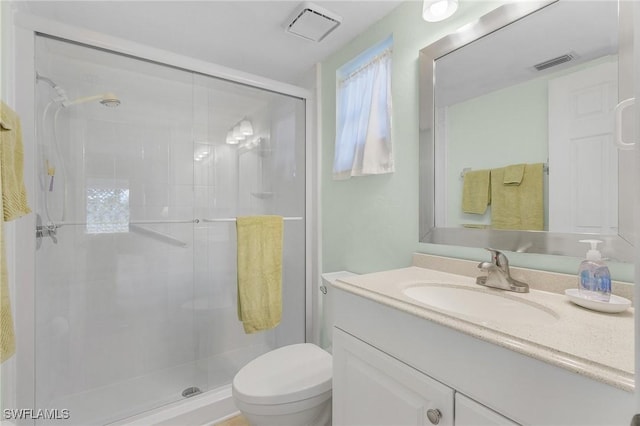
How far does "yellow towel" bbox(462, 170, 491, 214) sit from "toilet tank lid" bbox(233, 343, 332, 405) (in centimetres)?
95

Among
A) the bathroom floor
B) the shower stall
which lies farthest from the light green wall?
the bathroom floor

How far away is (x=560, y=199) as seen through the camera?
2.98 feet

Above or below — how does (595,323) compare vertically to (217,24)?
below

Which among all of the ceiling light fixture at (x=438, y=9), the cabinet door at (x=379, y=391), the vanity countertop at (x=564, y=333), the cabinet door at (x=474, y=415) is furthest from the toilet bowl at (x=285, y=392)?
the ceiling light fixture at (x=438, y=9)

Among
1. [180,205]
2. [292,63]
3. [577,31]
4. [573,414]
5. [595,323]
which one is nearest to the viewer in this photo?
[573,414]

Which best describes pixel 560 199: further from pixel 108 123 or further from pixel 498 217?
pixel 108 123

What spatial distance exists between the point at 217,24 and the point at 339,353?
1770 millimetres

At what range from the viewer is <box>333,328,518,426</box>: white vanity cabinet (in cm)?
66

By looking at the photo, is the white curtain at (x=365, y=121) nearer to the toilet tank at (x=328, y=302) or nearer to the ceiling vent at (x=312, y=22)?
the ceiling vent at (x=312, y=22)

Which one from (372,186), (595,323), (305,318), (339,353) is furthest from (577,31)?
(305,318)

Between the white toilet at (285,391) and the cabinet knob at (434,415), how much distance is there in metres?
0.60

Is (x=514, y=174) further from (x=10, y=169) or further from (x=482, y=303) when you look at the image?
(x=10, y=169)

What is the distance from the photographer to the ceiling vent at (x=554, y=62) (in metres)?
0.89

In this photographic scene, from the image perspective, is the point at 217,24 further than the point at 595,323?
Yes
